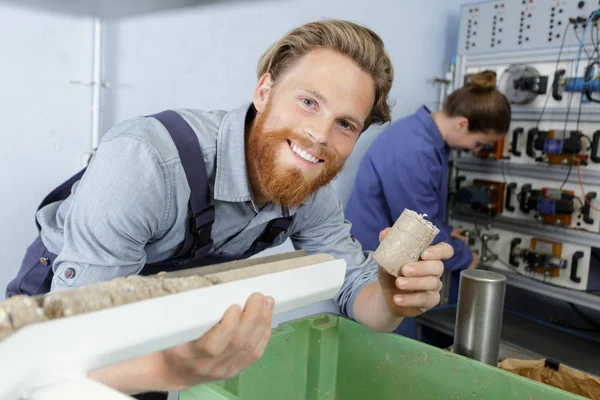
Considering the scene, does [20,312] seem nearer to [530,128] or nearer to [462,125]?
[462,125]

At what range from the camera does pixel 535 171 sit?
7.38 ft

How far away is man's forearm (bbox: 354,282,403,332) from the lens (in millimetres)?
1115

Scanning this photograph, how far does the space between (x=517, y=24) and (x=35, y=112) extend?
1994 mm

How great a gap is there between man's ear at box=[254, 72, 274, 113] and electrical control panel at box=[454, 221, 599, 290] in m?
1.54

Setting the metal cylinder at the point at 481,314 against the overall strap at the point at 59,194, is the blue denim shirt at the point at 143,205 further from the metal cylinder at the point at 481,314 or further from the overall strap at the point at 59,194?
the metal cylinder at the point at 481,314

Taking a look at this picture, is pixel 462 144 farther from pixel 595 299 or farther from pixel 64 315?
pixel 64 315

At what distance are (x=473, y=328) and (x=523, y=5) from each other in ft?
5.82

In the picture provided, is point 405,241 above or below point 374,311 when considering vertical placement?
above

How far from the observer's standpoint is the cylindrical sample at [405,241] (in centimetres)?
86

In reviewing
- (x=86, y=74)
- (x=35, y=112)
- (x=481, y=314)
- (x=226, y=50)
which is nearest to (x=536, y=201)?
(x=481, y=314)

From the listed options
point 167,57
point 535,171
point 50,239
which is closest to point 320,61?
point 50,239

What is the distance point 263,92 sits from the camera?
124cm

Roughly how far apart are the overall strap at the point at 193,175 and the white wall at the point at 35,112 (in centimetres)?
70

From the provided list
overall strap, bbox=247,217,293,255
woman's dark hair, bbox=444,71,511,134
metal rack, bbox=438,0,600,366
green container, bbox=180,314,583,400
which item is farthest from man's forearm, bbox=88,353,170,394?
Answer: woman's dark hair, bbox=444,71,511,134
